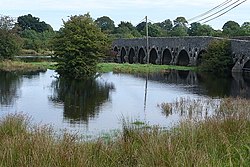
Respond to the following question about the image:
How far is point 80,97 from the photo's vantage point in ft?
72.3

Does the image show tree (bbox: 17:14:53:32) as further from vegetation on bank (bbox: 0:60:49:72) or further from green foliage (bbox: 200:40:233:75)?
green foliage (bbox: 200:40:233:75)

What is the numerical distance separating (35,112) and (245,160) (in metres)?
11.9

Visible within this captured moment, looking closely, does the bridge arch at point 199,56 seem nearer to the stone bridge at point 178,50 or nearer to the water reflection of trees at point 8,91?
the stone bridge at point 178,50

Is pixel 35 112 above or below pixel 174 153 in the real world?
below

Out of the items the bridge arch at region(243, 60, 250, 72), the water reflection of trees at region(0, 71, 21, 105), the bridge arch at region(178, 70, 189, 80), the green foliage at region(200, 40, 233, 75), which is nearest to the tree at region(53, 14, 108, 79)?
the water reflection of trees at region(0, 71, 21, 105)

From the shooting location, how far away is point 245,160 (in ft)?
21.2

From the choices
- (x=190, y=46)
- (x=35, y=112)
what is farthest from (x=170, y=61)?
(x=35, y=112)

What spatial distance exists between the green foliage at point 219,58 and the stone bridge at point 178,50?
0.55 meters

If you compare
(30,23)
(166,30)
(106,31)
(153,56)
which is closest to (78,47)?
(106,31)

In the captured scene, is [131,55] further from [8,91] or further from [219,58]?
[8,91]

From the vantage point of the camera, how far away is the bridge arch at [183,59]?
53688mm

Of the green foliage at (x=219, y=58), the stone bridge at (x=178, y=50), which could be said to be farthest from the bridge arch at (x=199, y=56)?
the green foliage at (x=219, y=58)

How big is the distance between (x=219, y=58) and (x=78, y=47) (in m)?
15.5

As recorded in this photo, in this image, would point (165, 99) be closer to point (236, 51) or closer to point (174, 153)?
point (174, 153)
